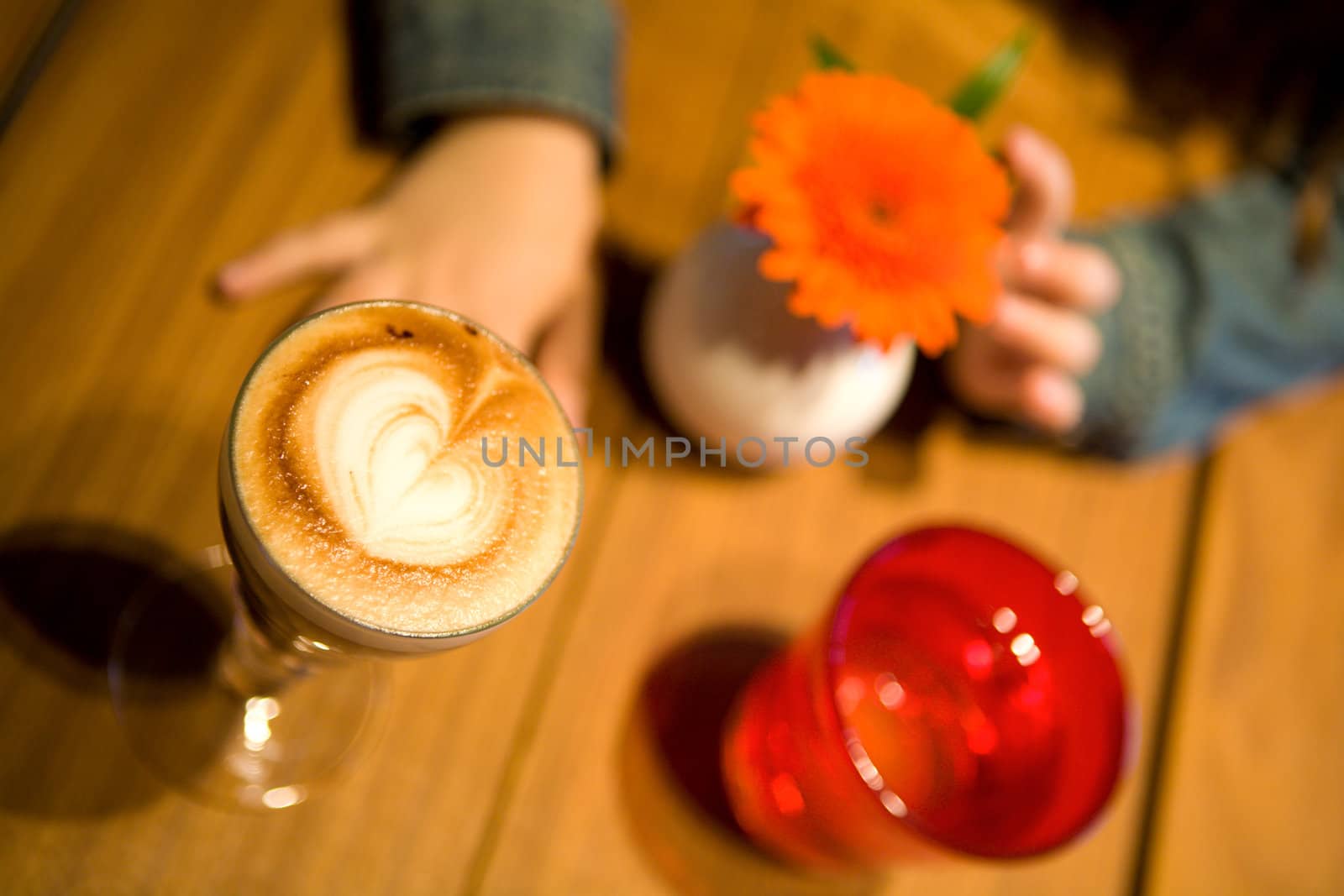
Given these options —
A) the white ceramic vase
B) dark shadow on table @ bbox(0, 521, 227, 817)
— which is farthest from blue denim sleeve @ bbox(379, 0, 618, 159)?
dark shadow on table @ bbox(0, 521, 227, 817)

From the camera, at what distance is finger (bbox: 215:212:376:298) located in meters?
0.42

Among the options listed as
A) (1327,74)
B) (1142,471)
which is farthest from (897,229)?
(1327,74)

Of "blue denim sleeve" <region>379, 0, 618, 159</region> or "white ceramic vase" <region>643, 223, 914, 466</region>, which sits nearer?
"white ceramic vase" <region>643, 223, 914, 466</region>

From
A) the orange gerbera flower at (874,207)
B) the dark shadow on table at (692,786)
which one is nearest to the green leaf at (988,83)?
the orange gerbera flower at (874,207)

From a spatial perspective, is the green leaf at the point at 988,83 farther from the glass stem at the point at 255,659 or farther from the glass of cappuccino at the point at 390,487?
the glass stem at the point at 255,659

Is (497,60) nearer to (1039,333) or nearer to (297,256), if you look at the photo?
(297,256)

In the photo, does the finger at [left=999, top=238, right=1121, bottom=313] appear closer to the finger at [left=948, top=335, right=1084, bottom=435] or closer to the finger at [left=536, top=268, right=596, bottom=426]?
the finger at [left=948, top=335, right=1084, bottom=435]

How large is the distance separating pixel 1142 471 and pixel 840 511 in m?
0.19

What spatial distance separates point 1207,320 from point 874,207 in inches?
12.9

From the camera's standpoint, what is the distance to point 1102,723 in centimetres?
37

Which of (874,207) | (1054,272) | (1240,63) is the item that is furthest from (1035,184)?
(1240,63)

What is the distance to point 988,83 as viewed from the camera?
36cm

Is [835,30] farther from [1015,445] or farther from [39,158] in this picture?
[39,158]

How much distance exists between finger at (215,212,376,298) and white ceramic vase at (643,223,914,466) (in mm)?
157
